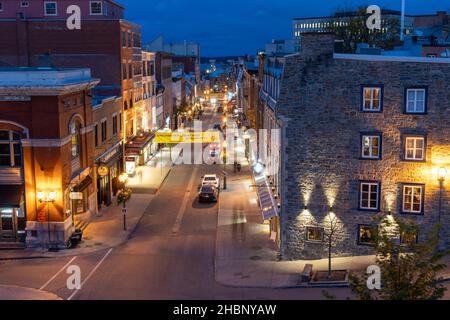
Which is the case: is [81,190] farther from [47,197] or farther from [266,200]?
[266,200]

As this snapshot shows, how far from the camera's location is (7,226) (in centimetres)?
3419

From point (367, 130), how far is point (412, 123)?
2103 mm

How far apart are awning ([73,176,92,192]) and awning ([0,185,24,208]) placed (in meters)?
3.48

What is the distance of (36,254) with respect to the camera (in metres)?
32.3

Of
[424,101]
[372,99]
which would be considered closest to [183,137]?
[372,99]

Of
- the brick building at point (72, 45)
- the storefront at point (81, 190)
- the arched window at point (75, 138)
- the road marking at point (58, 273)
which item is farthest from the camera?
the brick building at point (72, 45)

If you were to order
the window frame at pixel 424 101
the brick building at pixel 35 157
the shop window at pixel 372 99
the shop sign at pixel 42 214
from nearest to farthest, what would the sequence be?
the window frame at pixel 424 101
the shop window at pixel 372 99
the brick building at pixel 35 157
the shop sign at pixel 42 214

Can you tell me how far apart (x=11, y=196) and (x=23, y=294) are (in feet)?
30.5

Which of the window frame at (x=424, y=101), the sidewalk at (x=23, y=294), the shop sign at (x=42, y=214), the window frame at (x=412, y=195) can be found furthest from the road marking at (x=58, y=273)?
the window frame at (x=424, y=101)

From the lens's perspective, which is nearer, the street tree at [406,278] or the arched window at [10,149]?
the street tree at [406,278]

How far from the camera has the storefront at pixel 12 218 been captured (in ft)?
110

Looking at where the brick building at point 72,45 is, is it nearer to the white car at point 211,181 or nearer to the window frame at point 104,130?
the window frame at point 104,130

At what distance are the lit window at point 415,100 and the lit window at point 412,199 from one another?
3686mm

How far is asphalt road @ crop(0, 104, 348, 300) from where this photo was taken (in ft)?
84.1
